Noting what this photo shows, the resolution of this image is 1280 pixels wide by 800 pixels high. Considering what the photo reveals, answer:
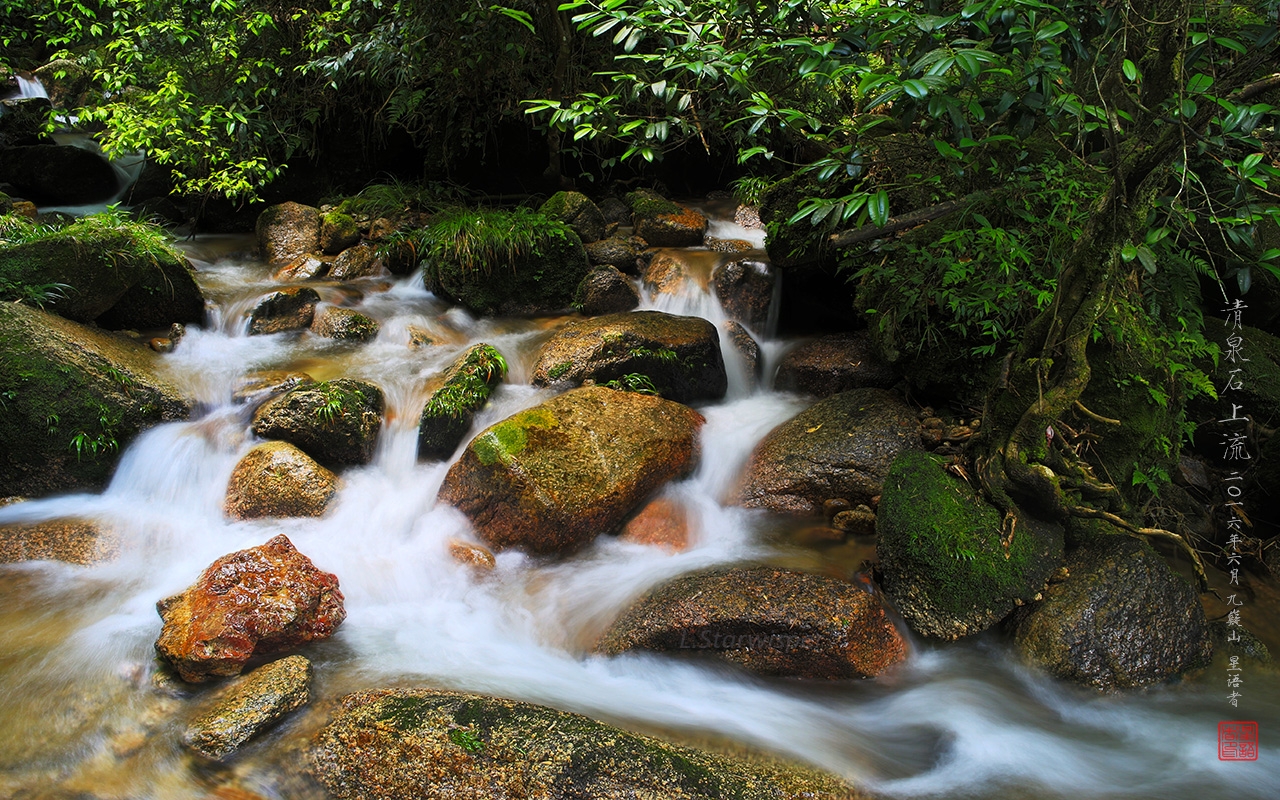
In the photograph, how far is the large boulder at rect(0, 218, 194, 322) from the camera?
5762mm

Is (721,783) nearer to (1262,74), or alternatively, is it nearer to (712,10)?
(712,10)

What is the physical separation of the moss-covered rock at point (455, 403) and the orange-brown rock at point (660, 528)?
1.68 m

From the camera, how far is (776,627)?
147 inches

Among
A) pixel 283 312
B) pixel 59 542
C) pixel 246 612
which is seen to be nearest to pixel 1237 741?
pixel 246 612

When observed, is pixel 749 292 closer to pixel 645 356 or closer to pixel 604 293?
pixel 604 293

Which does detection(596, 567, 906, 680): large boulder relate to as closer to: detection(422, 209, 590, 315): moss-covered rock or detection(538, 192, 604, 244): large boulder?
detection(422, 209, 590, 315): moss-covered rock

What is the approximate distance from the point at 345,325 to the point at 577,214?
3.01 meters

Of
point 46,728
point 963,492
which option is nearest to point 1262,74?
point 963,492

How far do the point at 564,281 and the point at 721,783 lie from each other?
5609 millimetres

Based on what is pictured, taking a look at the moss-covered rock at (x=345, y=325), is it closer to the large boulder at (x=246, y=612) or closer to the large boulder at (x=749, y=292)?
the large boulder at (x=246, y=612)

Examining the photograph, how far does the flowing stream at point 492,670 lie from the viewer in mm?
3211

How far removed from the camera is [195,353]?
6.41 meters

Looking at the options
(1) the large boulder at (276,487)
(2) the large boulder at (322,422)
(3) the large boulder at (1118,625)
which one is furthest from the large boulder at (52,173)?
(3) the large boulder at (1118,625)

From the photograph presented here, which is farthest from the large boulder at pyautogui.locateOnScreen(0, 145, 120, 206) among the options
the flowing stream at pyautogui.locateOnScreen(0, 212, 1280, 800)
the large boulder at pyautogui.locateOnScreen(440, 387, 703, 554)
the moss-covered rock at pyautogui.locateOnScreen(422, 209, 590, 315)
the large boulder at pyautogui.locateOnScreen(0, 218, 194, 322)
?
the large boulder at pyautogui.locateOnScreen(440, 387, 703, 554)
